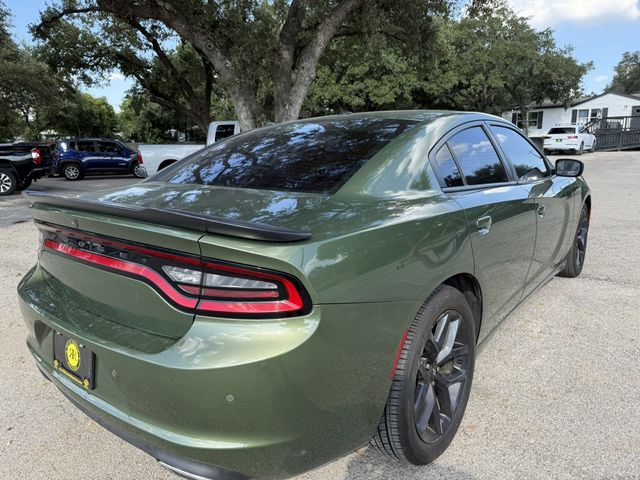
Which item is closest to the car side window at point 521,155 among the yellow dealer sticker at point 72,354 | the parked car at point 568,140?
the yellow dealer sticker at point 72,354

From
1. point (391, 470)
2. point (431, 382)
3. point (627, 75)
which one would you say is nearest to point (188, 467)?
point (391, 470)

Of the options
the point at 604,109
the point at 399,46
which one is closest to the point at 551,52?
the point at 604,109

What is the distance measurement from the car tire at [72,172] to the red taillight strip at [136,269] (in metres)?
18.9

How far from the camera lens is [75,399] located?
191cm

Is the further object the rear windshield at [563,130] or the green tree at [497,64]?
the green tree at [497,64]

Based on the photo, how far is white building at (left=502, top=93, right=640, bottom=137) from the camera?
42.8 metres

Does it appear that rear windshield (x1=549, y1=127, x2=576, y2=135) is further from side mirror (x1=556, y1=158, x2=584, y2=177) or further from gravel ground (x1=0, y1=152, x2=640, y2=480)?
side mirror (x1=556, y1=158, x2=584, y2=177)

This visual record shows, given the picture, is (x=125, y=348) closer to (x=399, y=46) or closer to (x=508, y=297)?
(x=508, y=297)

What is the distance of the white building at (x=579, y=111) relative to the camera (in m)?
42.8

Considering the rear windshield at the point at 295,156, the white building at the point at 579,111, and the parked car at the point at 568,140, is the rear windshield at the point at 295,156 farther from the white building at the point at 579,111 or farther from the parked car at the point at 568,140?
the white building at the point at 579,111

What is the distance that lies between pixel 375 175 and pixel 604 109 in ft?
167

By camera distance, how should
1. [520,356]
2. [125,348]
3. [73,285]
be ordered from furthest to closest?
1. [520,356]
2. [73,285]
3. [125,348]

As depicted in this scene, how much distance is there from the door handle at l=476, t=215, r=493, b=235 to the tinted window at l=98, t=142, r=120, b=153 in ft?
63.7

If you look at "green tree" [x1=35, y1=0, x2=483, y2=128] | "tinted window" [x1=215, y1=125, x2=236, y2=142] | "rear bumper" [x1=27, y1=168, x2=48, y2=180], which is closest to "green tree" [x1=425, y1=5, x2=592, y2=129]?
"green tree" [x1=35, y1=0, x2=483, y2=128]
